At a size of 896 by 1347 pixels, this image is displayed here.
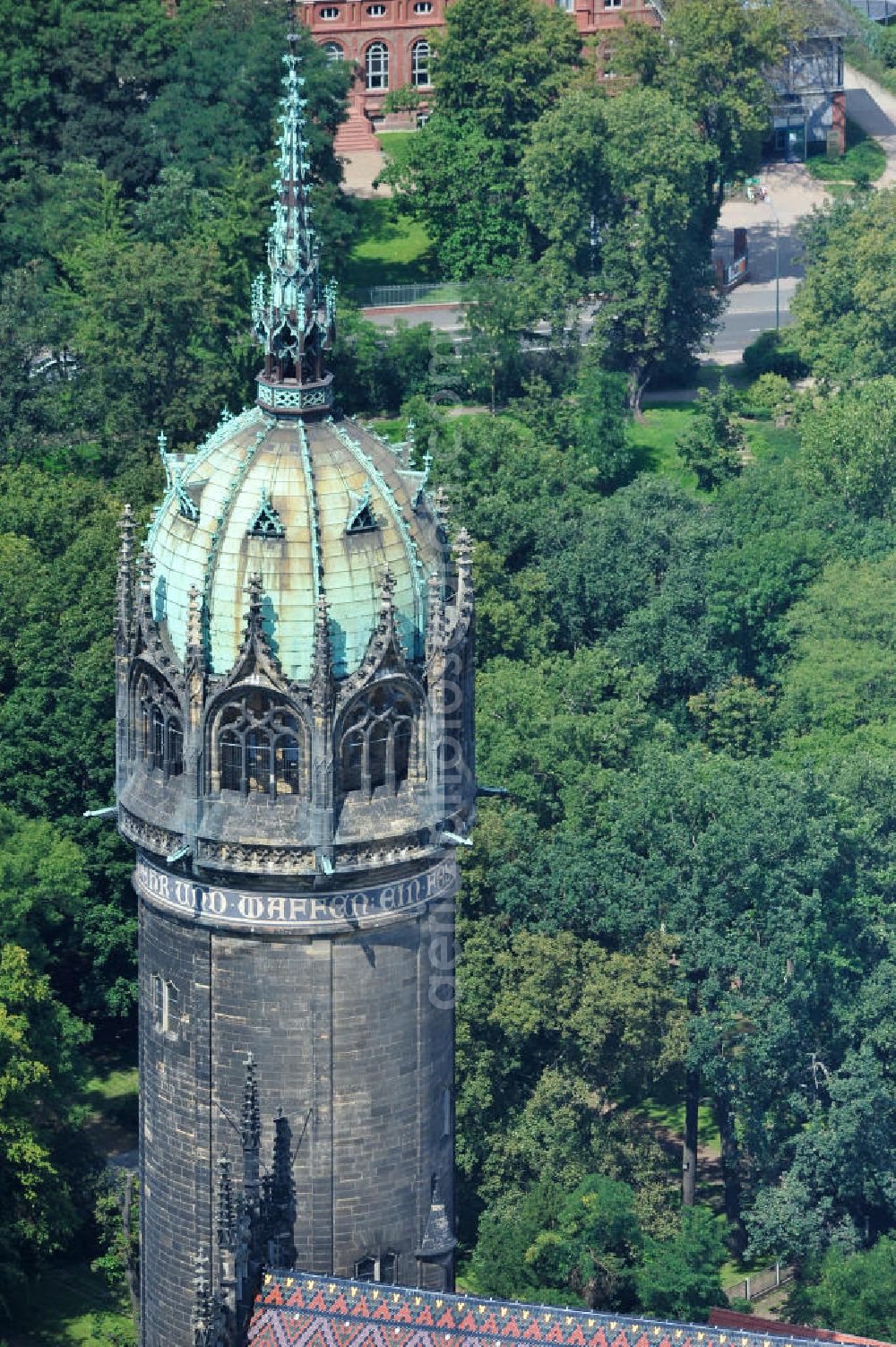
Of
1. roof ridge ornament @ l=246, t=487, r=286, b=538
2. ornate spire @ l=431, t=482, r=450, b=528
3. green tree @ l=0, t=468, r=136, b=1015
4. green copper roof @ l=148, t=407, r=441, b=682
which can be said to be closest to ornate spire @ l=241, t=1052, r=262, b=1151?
green copper roof @ l=148, t=407, r=441, b=682

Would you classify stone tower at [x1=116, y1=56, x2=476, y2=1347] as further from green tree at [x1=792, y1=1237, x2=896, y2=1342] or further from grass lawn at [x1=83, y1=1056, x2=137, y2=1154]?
grass lawn at [x1=83, y1=1056, x2=137, y2=1154]

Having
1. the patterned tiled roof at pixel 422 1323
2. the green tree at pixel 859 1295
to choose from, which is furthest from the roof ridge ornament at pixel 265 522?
the green tree at pixel 859 1295

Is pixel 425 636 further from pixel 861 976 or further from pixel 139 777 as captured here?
pixel 861 976

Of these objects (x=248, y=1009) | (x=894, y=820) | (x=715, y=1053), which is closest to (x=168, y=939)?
(x=248, y=1009)

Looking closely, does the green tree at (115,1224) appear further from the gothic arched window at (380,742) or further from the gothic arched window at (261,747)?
the gothic arched window at (261,747)

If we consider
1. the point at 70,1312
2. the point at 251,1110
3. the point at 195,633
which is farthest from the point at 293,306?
the point at 70,1312

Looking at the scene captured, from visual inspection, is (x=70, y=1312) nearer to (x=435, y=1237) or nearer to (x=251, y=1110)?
(x=435, y=1237)
